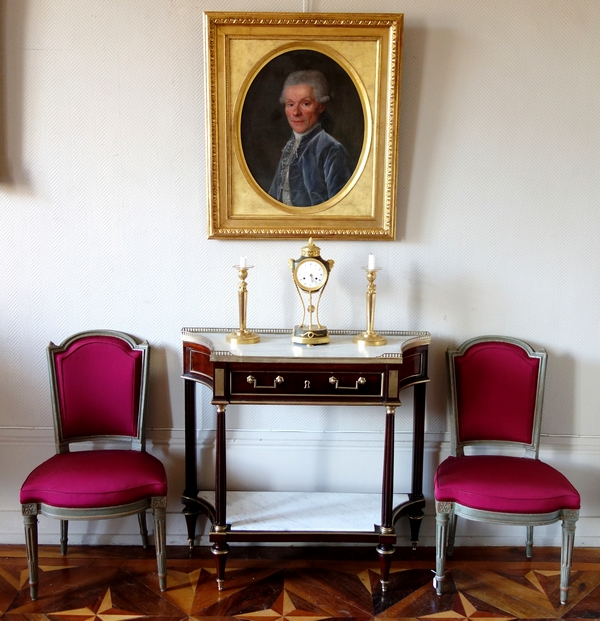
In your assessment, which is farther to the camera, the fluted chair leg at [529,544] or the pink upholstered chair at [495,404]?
the fluted chair leg at [529,544]

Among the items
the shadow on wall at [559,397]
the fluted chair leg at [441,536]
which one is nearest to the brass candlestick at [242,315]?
the fluted chair leg at [441,536]

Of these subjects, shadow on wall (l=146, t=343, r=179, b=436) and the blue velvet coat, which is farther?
shadow on wall (l=146, t=343, r=179, b=436)

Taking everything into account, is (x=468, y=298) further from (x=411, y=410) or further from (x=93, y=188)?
(x=93, y=188)

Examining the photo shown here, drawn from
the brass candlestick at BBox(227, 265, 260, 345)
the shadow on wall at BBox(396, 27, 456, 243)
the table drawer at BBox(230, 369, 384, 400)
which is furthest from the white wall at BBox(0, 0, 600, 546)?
the table drawer at BBox(230, 369, 384, 400)

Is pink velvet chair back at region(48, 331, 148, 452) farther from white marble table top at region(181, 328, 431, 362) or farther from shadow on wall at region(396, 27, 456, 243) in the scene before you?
shadow on wall at region(396, 27, 456, 243)

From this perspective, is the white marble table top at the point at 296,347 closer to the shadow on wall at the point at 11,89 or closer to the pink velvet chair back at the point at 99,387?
the pink velvet chair back at the point at 99,387

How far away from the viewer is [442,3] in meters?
2.70

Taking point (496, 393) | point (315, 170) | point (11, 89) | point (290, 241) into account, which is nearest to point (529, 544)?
point (496, 393)

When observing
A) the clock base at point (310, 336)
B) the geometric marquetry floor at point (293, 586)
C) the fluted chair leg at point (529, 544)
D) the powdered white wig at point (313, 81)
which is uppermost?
the powdered white wig at point (313, 81)

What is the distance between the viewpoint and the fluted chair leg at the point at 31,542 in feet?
8.05

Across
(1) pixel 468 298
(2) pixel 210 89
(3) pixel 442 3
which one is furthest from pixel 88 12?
(1) pixel 468 298

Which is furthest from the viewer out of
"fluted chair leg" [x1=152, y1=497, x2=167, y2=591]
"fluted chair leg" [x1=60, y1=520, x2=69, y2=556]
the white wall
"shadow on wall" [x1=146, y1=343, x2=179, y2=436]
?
"shadow on wall" [x1=146, y1=343, x2=179, y2=436]

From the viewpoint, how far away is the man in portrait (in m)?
2.75

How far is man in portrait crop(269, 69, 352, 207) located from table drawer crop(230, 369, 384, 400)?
858 millimetres
